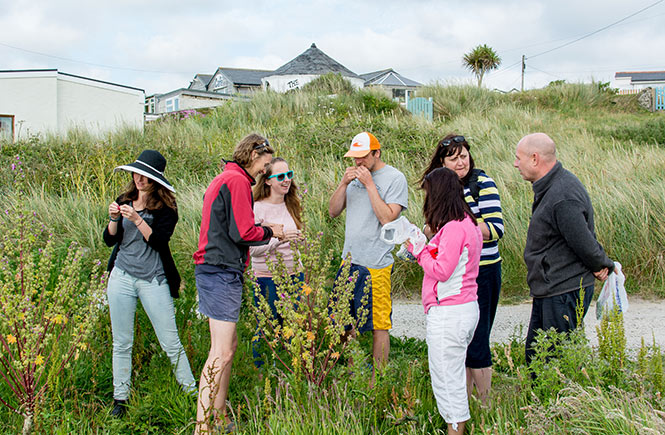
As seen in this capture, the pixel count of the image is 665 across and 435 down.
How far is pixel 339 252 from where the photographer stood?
5.07 metres

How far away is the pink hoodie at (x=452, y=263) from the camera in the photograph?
2.79 metres

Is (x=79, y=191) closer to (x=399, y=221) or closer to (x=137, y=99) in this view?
(x=399, y=221)

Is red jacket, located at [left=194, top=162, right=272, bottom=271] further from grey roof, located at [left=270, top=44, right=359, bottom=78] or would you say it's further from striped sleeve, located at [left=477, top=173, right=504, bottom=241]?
grey roof, located at [left=270, top=44, right=359, bottom=78]

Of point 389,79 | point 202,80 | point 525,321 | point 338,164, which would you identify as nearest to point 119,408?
point 525,321

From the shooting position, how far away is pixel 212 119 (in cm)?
1552

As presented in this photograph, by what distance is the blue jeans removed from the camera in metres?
3.25

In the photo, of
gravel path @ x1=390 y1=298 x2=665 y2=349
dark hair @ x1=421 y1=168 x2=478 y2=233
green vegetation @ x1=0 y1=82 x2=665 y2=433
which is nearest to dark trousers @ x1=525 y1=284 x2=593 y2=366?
green vegetation @ x1=0 y1=82 x2=665 y2=433

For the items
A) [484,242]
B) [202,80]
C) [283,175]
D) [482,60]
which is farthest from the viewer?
[202,80]

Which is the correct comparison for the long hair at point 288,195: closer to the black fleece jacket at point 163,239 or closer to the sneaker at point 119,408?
the black fleece jacket at point 163,239

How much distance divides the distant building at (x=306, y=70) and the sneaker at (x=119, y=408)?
37914mm

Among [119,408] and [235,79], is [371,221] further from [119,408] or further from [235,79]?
[235,79]

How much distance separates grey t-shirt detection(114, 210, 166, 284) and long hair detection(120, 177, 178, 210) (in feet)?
0.24

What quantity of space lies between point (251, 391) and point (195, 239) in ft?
12.1

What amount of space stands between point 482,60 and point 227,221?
38.9 m
